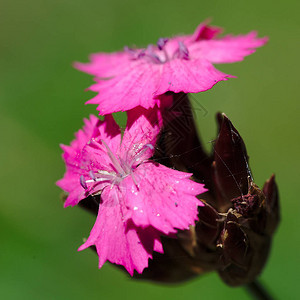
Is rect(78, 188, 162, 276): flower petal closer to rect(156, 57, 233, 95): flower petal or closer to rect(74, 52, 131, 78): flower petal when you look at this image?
rect(156, 57, 233, 95): flower petal

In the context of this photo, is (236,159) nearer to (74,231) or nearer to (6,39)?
(74,231)

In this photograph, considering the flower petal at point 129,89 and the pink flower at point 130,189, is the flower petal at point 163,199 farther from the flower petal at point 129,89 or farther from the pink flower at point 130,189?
the flower petal at point 129,89

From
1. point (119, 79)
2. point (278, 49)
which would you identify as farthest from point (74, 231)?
point (278, 49)

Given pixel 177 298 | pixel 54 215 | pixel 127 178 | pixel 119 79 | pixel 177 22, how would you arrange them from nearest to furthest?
pixel 127 178 < pixel 119 79 < pixel 177 298 < pixel 54 215 < pixel 177 22

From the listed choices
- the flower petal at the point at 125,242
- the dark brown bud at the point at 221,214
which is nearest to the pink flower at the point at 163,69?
the dark brown bud at the point at 221,214

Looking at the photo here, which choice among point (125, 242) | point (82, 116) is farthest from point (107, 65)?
point (82, 116)

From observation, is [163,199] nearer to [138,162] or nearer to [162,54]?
[138,162]
